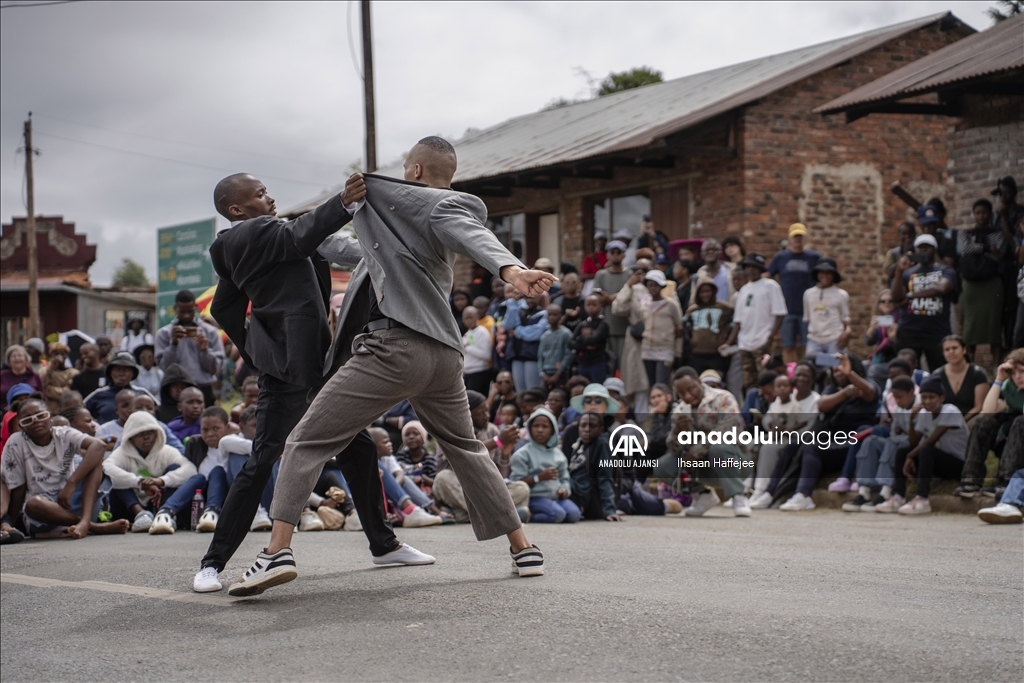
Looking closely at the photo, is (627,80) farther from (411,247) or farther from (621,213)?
(411,247)

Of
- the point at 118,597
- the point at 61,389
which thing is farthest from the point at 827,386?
the point at 61,389

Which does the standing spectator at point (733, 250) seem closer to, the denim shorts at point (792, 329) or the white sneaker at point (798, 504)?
the denim shorts at point (792, 329)

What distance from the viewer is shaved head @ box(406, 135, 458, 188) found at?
17.7 ft

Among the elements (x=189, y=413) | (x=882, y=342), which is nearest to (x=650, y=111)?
(x=882, y=342)

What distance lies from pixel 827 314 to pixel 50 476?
8.63 m

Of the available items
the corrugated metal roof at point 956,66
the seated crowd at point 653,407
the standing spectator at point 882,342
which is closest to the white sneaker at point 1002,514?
the seated crowd at point 653,407

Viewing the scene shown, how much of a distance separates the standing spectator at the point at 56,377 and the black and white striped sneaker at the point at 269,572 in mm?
9850

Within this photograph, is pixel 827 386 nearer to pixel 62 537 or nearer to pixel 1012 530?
pixel 1012 530

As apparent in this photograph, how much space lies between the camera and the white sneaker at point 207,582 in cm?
570

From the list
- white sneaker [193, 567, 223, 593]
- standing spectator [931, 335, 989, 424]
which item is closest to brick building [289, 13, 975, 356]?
standing spectator [931, 335, 989, 424]

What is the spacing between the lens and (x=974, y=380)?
1045 centimetres

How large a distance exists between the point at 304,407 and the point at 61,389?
32.1 feet

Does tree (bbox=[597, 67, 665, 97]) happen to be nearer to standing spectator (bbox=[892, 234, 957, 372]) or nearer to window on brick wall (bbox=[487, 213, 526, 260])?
window on brick wall (bbox=[487, 213, 526, 260])

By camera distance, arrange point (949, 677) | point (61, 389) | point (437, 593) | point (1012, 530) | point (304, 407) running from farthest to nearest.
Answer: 1. point (61, 389)
2. point (1012, 530)
3. point (304, 407)
4. point (437, 593)
5. point (949, 677)
